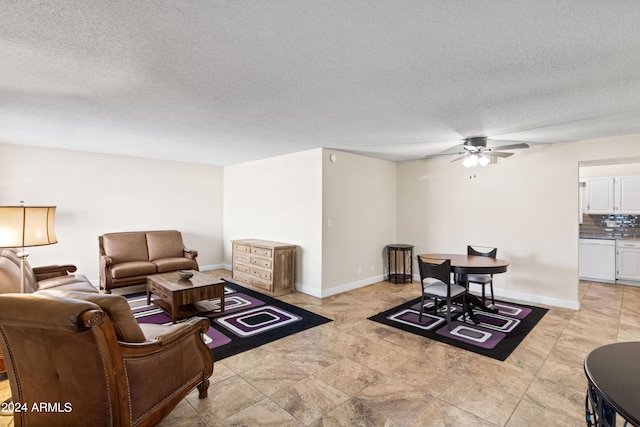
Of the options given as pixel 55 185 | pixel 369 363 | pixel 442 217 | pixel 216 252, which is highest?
pixel 55 185

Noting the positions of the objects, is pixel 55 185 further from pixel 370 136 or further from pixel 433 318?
pixel 433 318

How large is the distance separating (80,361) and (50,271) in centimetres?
354

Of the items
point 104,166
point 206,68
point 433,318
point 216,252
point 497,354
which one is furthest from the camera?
point 216,252

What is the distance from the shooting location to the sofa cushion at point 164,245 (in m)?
5.75

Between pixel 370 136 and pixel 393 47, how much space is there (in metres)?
2.27

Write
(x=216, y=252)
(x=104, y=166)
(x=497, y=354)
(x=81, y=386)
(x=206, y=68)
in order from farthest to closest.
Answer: (x=216, y=252) → (x=104, y=166) → (x=497, y=354) → (x=206, y=68) → (x=81, y=386)

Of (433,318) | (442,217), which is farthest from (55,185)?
(442,217)

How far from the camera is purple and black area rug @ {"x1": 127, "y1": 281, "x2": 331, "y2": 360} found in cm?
330

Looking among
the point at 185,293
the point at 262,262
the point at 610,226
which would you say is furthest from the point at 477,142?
the point at 610,226

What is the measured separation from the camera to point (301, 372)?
2.73 meters

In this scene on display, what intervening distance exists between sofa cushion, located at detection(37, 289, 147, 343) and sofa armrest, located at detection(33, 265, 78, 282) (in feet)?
10.6

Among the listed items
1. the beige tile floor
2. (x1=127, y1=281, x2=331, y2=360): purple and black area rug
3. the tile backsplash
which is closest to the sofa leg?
the beige tile floor

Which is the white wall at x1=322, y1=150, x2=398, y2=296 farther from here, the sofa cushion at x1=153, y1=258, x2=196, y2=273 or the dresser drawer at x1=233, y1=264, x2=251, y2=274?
the sofa cushion at x1=153, y1=258, x2=196, y2=273

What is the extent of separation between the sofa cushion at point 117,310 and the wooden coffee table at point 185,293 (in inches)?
82.1
